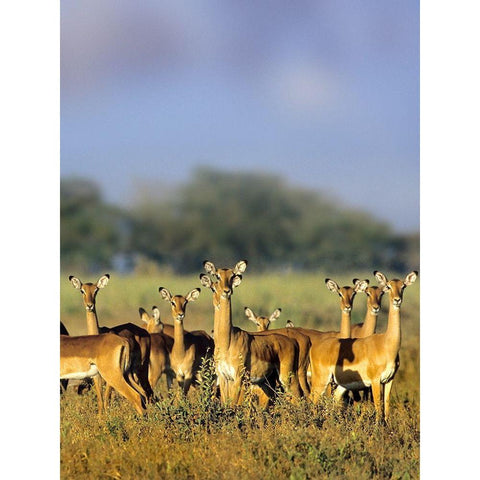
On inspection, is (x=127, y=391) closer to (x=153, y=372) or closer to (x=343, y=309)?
(x=153, y=372)

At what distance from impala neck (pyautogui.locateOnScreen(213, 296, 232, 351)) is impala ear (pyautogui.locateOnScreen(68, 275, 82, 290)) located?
122 cm

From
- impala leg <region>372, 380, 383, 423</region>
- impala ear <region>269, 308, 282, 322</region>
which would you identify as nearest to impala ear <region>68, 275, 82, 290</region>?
impala ear <region>269, 308, 282, 322</region>

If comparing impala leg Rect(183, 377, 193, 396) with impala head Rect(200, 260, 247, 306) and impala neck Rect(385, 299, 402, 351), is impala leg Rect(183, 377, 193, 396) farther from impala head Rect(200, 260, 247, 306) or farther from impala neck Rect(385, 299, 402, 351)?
impala neck Rect(385, 299, 402, 351)

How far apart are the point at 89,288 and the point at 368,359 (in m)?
2.51

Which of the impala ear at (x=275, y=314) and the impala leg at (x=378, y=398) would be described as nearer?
the impala leg at (x=378, y=398)

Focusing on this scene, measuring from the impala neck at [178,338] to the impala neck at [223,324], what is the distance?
37cm

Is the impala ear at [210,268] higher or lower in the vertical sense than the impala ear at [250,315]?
higher

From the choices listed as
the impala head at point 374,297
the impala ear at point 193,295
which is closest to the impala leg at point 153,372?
the impala ear at point 193,295

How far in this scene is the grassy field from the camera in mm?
9336

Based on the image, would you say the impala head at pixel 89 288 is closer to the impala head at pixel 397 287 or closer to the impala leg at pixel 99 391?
the impala leg at pixel 99 391

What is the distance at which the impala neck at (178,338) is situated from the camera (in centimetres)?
1017

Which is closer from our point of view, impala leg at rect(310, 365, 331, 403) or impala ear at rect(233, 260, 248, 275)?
impala ear at rect(233, 260, 248, 275)
